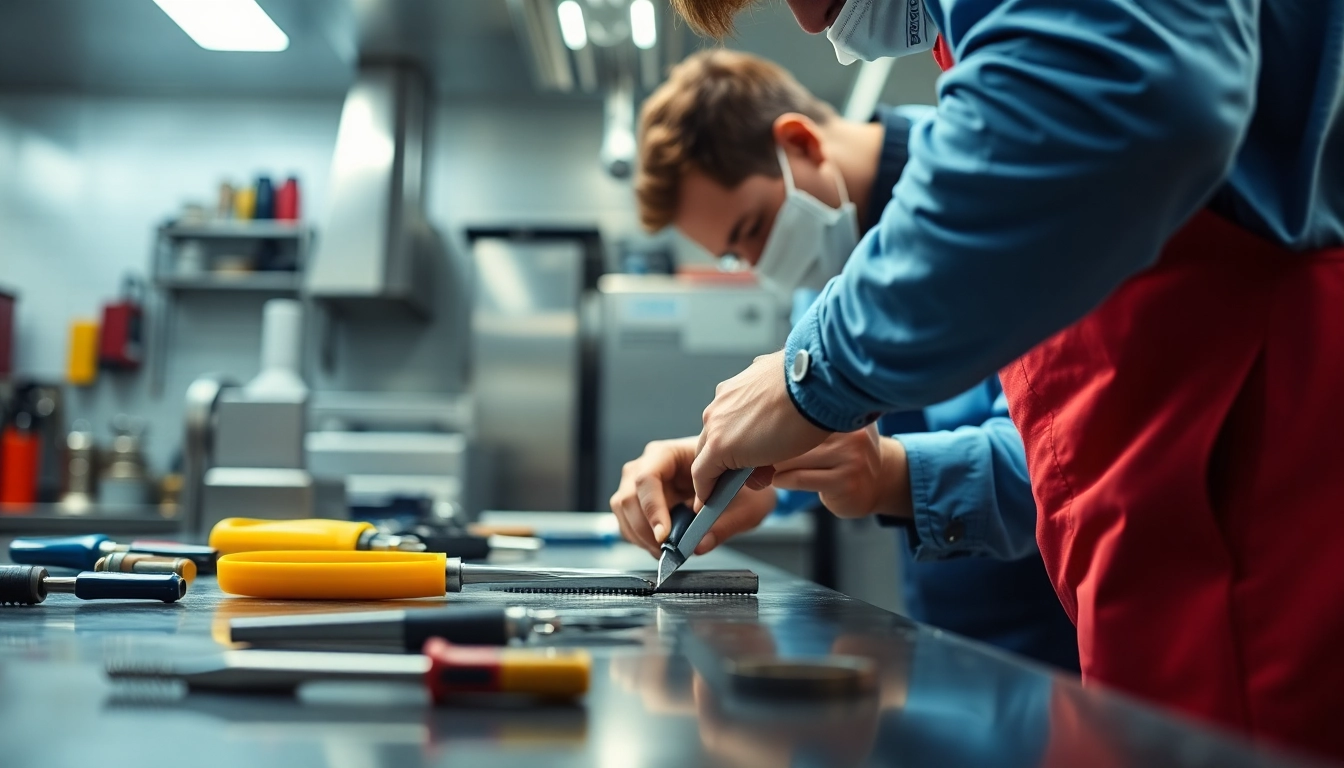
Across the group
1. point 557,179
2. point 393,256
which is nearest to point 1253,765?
point 393,256

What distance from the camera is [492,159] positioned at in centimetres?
412

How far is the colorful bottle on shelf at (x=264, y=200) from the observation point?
3861mm

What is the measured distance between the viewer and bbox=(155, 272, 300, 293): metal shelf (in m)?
3.78

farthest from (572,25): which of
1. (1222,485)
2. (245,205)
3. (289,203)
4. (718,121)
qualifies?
(1222,485)

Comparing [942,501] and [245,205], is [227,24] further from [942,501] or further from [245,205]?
[942,501]

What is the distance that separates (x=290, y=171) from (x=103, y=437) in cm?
123

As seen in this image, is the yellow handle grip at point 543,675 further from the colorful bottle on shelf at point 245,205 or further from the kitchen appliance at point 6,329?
the kitchen appliance at point 6,329

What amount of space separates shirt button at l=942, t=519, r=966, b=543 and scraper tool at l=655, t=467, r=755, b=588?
13.4 inches

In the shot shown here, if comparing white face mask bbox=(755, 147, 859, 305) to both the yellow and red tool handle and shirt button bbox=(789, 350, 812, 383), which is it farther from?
the yellow and red tool handle

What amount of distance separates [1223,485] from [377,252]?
10.7ft

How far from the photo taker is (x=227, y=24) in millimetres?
3238

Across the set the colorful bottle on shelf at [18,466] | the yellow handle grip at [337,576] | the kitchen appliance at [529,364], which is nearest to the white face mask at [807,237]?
the yellow handle grip at [337,576]

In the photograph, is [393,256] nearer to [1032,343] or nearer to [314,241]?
[314,241]

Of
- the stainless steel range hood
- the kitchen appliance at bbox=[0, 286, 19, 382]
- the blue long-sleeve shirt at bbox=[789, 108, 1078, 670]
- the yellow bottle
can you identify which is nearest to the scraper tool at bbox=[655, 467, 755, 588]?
the blue long-sleeve shirt at bbox=[789, 108, 1078, 670]
